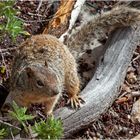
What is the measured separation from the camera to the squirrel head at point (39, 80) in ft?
11.5

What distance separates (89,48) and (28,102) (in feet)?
4.56

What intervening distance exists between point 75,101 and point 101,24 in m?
0.92

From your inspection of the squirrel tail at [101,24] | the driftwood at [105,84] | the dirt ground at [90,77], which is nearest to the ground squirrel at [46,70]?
the squirrel tail at [101,24]

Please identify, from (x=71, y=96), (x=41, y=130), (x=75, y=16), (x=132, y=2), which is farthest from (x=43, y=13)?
(x=41, y=130)

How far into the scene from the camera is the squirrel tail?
4.41 meters

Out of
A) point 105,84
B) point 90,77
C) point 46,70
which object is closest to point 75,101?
point 105,84

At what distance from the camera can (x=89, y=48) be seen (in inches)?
196

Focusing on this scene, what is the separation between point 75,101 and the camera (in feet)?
13.0

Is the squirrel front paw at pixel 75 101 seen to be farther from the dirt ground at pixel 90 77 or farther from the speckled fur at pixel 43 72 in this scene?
the dirt ground at pixel 90 77

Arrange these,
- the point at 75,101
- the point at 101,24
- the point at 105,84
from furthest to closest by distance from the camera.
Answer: the point at 101,24 < the point at 105,84 < the point at 75,101

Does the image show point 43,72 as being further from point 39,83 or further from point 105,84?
point 105,84

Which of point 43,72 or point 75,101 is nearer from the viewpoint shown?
point 43,72

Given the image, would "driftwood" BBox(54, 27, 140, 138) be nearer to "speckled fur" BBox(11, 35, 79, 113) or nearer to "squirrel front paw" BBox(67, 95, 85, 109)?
"squirrel front paw" BBox(67, 95, 85, 109)

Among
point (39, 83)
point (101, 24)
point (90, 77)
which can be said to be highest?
point (101, 24)
